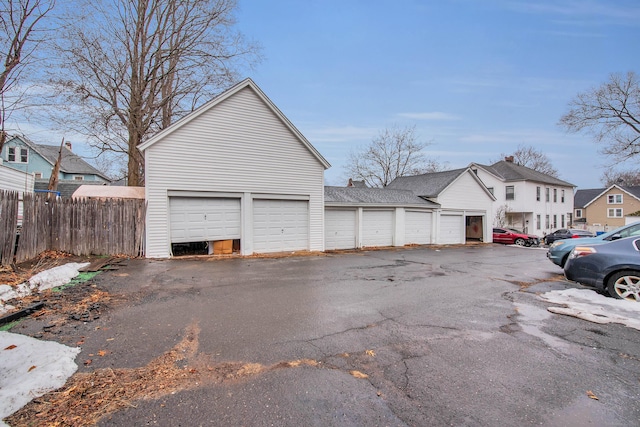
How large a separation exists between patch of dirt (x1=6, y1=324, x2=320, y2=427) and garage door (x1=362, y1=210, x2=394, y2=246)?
50.3 ft

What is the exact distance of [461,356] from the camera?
3.72m

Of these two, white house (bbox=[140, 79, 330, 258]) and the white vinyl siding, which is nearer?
the white vinyl siding

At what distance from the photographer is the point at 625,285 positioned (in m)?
6.13

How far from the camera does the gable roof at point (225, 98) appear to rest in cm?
1180

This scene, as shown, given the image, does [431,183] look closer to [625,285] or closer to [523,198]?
[523,198]

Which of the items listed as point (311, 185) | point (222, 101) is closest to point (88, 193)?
point (222, 101)

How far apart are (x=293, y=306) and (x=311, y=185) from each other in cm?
982

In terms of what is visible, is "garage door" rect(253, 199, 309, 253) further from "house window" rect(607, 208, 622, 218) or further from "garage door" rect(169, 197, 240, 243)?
"house window" rect(607, 208, 622, 218)

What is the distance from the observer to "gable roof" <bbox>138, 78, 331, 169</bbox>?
1180cm

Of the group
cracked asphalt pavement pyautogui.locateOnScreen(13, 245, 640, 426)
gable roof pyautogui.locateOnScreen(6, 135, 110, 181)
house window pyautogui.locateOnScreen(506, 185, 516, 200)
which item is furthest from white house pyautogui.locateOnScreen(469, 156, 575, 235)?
gable roof pyautogui.locateOnScreen(6, 135, 110, 181)

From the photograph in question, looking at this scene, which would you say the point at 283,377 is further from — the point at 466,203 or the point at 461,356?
the point at 466,203

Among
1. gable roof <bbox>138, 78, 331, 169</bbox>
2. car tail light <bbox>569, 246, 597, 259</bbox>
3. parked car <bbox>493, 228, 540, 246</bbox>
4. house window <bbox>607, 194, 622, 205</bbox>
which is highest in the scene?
gable roof <bbox>138, 78, 331, 169</bbox>

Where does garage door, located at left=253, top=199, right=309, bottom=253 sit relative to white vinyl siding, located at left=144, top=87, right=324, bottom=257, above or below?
below

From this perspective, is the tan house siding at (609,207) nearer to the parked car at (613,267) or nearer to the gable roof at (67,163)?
the parked car at (613,267)
